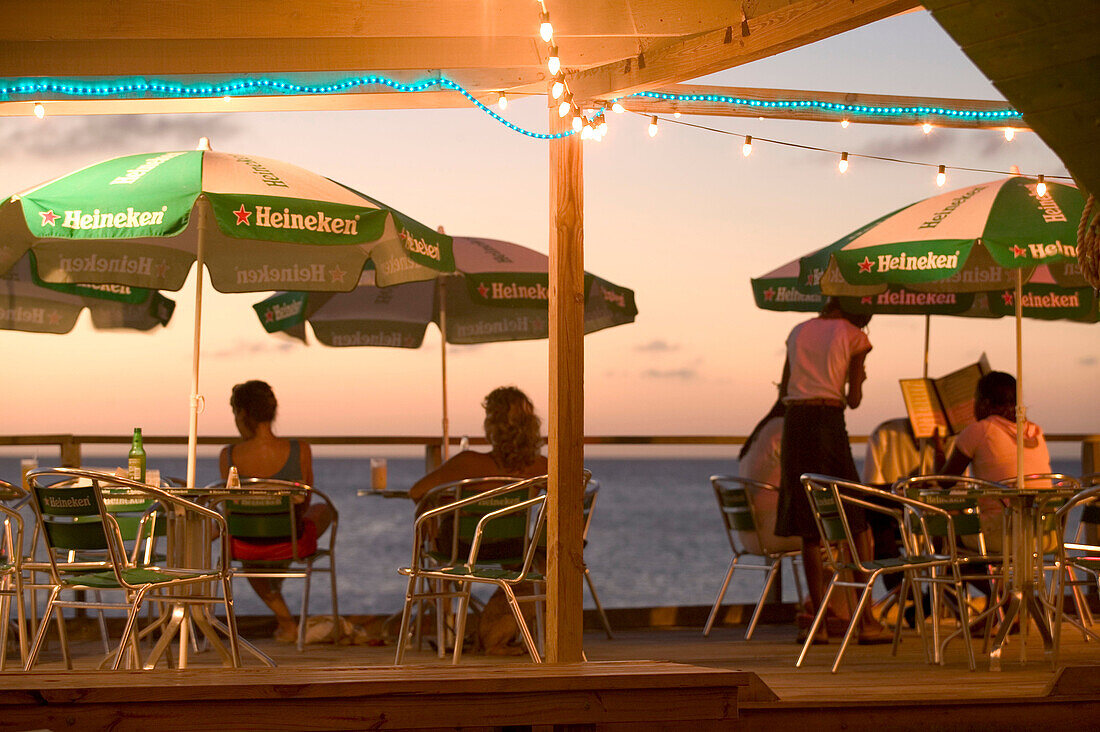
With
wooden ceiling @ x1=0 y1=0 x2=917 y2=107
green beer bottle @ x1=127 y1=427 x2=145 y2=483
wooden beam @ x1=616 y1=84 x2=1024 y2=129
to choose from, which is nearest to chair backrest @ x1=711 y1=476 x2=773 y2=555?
wooden beam @ x1=616 y1=84 x2=1024 y2=129

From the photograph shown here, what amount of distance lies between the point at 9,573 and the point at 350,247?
8.08 feet

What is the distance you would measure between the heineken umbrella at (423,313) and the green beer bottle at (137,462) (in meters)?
2.51

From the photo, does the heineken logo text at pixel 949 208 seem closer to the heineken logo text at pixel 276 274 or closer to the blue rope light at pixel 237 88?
the blue rope light at pixel 237 88

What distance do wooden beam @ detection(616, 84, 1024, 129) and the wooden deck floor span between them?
2.20 metres

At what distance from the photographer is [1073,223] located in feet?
18.1

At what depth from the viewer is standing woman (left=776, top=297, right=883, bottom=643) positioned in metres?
5.95

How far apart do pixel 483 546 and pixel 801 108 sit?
7.46 feet

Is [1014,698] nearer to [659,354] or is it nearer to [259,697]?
[259,697]

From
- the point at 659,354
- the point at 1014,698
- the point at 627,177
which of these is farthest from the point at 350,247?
the point at 659,354

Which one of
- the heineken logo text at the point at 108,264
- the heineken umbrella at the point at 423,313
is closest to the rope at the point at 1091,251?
the heineken umbrella at the point at 423,313

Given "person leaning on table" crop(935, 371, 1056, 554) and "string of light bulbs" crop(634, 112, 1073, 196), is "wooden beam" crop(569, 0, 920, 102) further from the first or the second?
"person leaning on table" crop(935, 371, 1056, 554)

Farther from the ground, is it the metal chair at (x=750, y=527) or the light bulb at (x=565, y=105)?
the light bulb at (x=565, y=105)

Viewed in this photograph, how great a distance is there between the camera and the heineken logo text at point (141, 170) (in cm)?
498

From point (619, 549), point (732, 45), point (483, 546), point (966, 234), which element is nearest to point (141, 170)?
point (483, 546)
